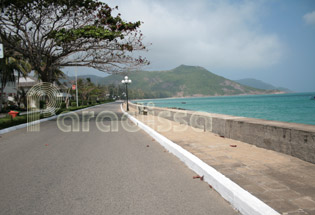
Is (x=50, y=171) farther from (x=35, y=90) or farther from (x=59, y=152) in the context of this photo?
(x=35, y=90)

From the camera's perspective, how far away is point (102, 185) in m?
4.29

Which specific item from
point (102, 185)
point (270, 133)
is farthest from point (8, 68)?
point (270, 133)

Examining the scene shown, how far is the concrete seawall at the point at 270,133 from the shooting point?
496 centimetres

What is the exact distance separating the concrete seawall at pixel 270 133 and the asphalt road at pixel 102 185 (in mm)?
2228

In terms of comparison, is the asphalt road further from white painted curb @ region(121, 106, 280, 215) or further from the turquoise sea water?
the turquoise sea water

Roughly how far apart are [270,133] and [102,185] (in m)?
4.08

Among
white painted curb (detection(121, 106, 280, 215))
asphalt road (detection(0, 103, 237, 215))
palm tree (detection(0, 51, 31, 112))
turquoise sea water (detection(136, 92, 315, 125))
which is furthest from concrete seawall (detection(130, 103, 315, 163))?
palm tree (detection(0, 51, 31, 112))

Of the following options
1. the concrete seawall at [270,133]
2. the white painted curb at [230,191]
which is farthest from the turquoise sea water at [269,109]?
the white painted curb at [230,191]

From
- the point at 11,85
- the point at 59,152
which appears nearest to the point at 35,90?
the point at 11,85

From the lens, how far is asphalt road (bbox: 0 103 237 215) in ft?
11.2

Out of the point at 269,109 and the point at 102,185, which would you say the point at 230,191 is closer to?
the point at 102,185

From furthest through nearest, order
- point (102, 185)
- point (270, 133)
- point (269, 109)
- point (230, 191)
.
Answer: point (269, 109), point (270, 133), point (102, 185), point (230, 191)

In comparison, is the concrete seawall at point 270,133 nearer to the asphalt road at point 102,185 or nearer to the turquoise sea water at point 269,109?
the asphalt road at point 102,185

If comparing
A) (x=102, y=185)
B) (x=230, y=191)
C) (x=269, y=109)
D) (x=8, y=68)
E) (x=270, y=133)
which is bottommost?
(x=269, y=109)
